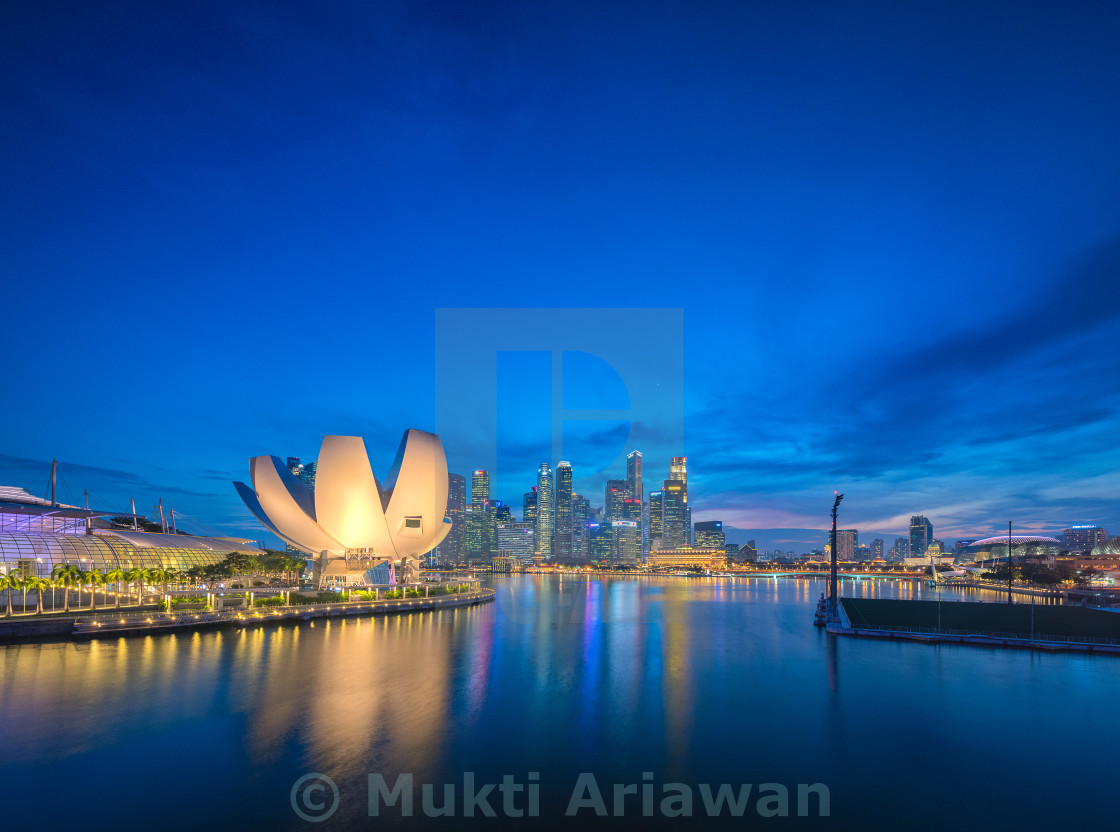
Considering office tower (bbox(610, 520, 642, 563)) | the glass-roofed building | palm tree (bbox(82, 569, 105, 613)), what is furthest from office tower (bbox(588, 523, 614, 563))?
palm tree (bbox(82, 569, 105, 613))

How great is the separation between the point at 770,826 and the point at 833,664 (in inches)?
530

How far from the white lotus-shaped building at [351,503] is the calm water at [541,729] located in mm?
15874

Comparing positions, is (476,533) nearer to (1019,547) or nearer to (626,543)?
(626,543)

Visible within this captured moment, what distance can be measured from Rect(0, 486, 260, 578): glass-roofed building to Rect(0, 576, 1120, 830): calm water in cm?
1637

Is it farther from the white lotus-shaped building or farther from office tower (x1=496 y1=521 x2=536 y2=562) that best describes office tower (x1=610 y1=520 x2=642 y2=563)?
the white lotus-shaped building

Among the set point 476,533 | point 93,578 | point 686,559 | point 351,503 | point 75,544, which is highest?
point 351,503

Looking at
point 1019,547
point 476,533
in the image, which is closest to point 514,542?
point 476,533

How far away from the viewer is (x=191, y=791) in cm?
949

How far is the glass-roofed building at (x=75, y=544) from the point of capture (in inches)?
1268

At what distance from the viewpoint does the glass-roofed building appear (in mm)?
32219

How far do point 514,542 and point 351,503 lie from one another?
504 ft

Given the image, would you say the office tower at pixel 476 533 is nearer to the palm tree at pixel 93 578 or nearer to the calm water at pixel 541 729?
the palm tree at pixel 93 578

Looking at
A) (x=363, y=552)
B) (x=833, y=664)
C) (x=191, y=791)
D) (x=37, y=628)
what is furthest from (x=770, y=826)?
(x=363, y=552)

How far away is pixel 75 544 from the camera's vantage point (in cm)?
3459
